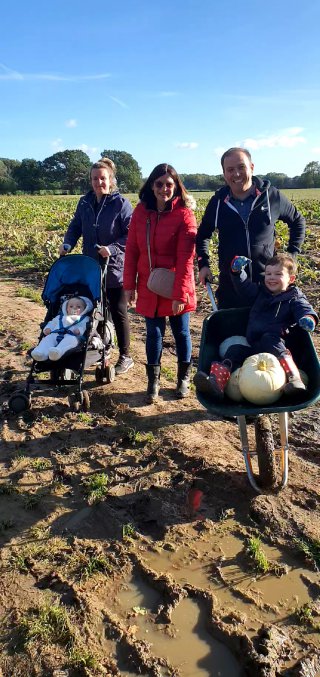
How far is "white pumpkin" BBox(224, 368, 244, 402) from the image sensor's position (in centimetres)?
290

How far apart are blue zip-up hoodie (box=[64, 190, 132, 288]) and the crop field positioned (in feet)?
4.33

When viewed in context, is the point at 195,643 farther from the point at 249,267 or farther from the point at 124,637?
the point at 249,267

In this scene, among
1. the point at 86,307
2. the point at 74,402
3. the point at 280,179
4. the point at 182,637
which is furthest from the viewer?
the point at 280,179

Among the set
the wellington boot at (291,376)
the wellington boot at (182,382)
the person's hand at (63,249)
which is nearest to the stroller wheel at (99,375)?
the wellington boot at (182,382)

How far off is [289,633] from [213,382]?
131cm

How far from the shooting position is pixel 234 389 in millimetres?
2916

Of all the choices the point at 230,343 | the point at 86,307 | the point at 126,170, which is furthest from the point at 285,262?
the point at 126,170

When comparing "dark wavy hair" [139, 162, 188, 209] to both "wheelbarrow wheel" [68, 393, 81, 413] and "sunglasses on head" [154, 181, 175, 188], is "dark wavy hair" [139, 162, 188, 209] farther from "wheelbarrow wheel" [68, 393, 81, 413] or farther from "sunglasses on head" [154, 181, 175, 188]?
"wheelbarrow wheel" [68, 393, 81, 413]

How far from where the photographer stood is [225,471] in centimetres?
335

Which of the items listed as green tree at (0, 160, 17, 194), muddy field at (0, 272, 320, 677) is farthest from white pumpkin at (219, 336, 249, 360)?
green tree at (0, 160, 17, 194)

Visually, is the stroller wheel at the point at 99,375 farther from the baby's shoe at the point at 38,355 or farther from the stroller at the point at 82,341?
the baby's shoe at the point at 38,355

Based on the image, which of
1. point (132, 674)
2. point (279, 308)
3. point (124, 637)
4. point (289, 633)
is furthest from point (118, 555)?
point (279, 308)

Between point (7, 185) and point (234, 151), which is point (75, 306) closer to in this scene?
point (234, 151)

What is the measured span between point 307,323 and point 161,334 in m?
1.71
